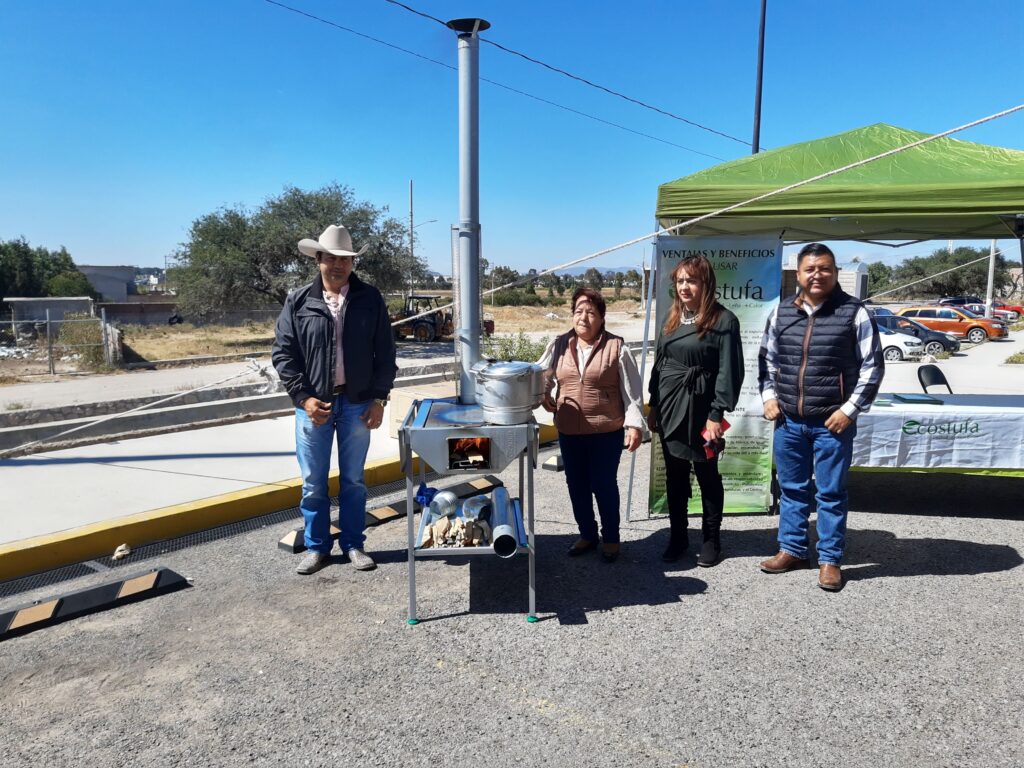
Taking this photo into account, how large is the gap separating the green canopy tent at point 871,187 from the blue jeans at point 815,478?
1.65 meters

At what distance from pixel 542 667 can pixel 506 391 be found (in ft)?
4.10

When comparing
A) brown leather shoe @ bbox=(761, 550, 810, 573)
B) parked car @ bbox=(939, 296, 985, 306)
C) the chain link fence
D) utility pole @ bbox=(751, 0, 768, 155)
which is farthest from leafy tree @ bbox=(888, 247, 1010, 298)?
brown leather shoe @ bbox=(761, 550, 810, 573)

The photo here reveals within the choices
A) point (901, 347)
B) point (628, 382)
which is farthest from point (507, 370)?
point (901, 347)

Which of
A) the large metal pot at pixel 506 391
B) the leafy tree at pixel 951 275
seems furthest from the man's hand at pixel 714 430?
the leafy tree at pixel 951 275

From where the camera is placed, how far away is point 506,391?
137 inches

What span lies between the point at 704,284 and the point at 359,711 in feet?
8.86

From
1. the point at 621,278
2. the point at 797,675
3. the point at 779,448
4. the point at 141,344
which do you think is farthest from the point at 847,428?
the point at 621,278

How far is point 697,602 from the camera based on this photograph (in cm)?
383

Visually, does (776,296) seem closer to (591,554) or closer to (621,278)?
(591,554)

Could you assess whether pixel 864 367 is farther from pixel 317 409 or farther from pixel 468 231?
pixel 317 409

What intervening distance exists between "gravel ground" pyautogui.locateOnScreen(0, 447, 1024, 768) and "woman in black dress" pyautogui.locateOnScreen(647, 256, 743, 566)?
0.70m

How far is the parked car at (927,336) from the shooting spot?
20344mm

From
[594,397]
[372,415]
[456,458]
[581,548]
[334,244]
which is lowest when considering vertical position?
[581,548]

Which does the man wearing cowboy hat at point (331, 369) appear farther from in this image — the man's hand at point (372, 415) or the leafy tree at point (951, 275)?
the leafy tree at point (951, 275)
